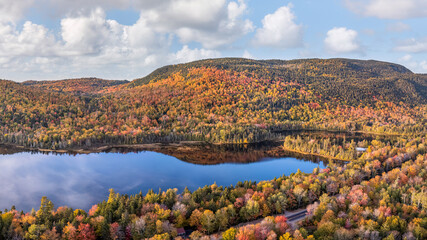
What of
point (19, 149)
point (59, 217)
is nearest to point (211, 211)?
point (59, 217)

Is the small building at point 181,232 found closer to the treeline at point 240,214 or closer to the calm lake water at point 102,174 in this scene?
the treeline at point 240,214

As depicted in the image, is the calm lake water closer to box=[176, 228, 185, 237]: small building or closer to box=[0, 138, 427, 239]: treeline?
box=[0, 138, 427, 239]: treeline

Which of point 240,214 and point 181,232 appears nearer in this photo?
point 181,232

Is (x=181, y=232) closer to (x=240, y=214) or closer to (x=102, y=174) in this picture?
(x=240, y=214)

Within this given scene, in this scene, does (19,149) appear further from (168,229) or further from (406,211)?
(406,211)

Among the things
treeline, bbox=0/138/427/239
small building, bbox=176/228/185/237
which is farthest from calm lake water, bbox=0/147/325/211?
small building, bbox=176/228/185/237

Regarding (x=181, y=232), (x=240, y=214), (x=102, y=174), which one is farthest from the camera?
(x=102, y=174)

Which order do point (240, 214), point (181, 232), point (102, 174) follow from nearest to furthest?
point (181, 232)
point (240, 214)
point (102, 174)

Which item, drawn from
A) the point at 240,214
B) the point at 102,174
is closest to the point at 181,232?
the point at 240,214
